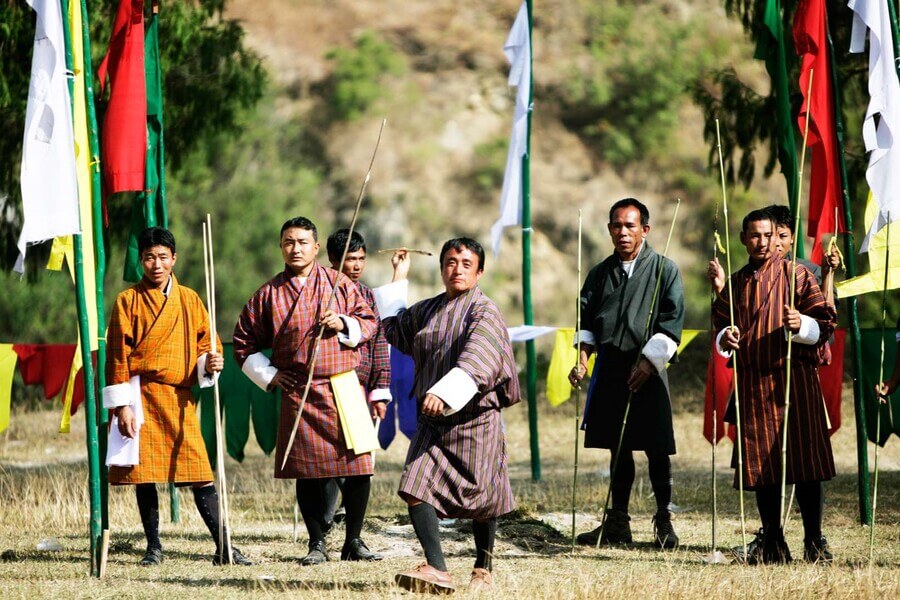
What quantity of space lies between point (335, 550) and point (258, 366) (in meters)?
1.09

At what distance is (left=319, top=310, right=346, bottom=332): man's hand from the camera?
5148mm

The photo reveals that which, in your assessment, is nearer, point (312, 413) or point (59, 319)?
point (312, 413)

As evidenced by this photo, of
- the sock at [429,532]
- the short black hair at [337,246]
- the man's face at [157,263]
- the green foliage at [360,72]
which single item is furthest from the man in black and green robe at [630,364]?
the green foliage at [360,72]

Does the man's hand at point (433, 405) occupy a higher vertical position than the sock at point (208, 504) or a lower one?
higher

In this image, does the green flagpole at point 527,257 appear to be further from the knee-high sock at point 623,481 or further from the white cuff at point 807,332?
the white cuff at point 807,332

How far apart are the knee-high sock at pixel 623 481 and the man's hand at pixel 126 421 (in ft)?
7.55

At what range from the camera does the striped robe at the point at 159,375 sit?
5266mm

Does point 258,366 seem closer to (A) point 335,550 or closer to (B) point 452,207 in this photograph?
(A) point 335,550

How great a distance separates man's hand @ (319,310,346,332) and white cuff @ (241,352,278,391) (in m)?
0.32

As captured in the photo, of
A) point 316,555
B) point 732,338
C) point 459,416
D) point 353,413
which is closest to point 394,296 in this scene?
point 353,413

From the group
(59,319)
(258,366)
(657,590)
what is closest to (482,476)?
(657,590)

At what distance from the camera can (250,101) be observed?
11.6 metres

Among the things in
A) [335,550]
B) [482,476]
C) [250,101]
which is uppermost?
[250,101]

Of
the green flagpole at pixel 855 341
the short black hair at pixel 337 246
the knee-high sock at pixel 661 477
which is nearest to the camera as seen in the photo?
the knee-high sock at pixel 661 477
